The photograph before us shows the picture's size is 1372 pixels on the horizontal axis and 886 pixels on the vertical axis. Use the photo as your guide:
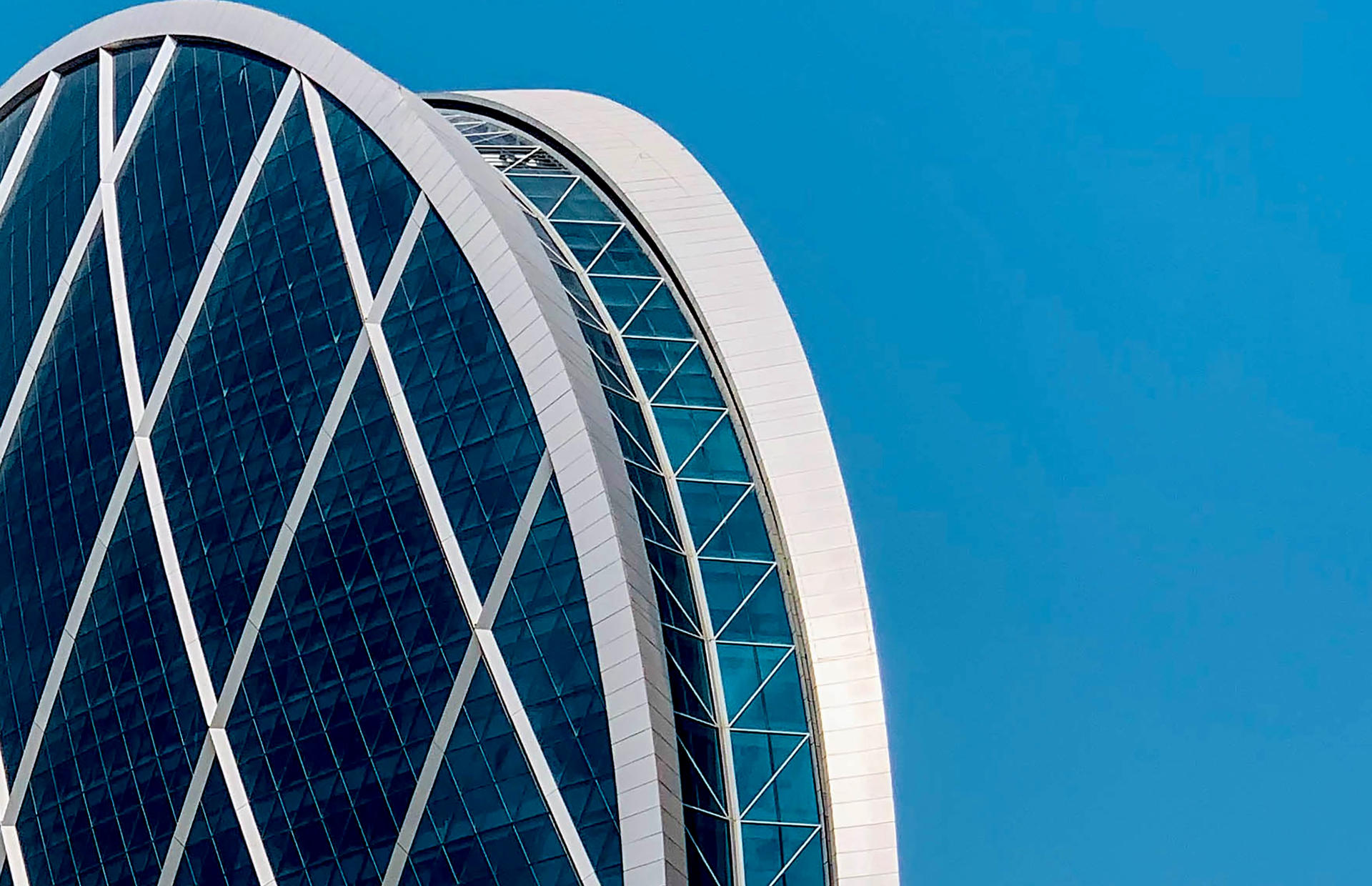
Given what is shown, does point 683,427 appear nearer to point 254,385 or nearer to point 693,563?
point 693,563

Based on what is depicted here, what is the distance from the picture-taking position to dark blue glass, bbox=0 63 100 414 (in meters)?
51.1

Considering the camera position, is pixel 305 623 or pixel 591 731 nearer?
pixel 591 731

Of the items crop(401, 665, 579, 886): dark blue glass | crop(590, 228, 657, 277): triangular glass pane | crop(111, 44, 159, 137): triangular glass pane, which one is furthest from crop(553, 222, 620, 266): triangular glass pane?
crop(111, 44, 159, 137): triangular glass pane

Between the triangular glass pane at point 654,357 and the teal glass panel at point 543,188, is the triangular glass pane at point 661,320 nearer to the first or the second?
the triangular glass pane at point 654,357

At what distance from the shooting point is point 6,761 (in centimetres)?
4778

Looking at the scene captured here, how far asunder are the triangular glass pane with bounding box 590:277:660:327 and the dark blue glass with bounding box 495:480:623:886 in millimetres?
6412

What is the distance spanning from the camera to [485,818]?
34562mm

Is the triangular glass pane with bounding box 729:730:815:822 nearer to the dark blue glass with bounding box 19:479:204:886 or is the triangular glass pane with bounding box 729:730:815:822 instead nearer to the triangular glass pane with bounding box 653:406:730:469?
the triangular glass pane with bounding box 653:406:730:469

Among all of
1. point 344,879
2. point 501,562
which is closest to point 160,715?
point 344,879

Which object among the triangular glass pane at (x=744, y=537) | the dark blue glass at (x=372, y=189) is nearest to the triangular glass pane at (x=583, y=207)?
the dark blue glass at (x=372, y=189)

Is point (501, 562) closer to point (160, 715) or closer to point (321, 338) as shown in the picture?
point (321, 338)

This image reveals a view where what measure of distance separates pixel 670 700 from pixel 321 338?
1280 centimetres

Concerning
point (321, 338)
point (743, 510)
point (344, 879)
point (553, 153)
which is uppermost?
point (553, 153)

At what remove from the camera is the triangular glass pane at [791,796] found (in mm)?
35031
